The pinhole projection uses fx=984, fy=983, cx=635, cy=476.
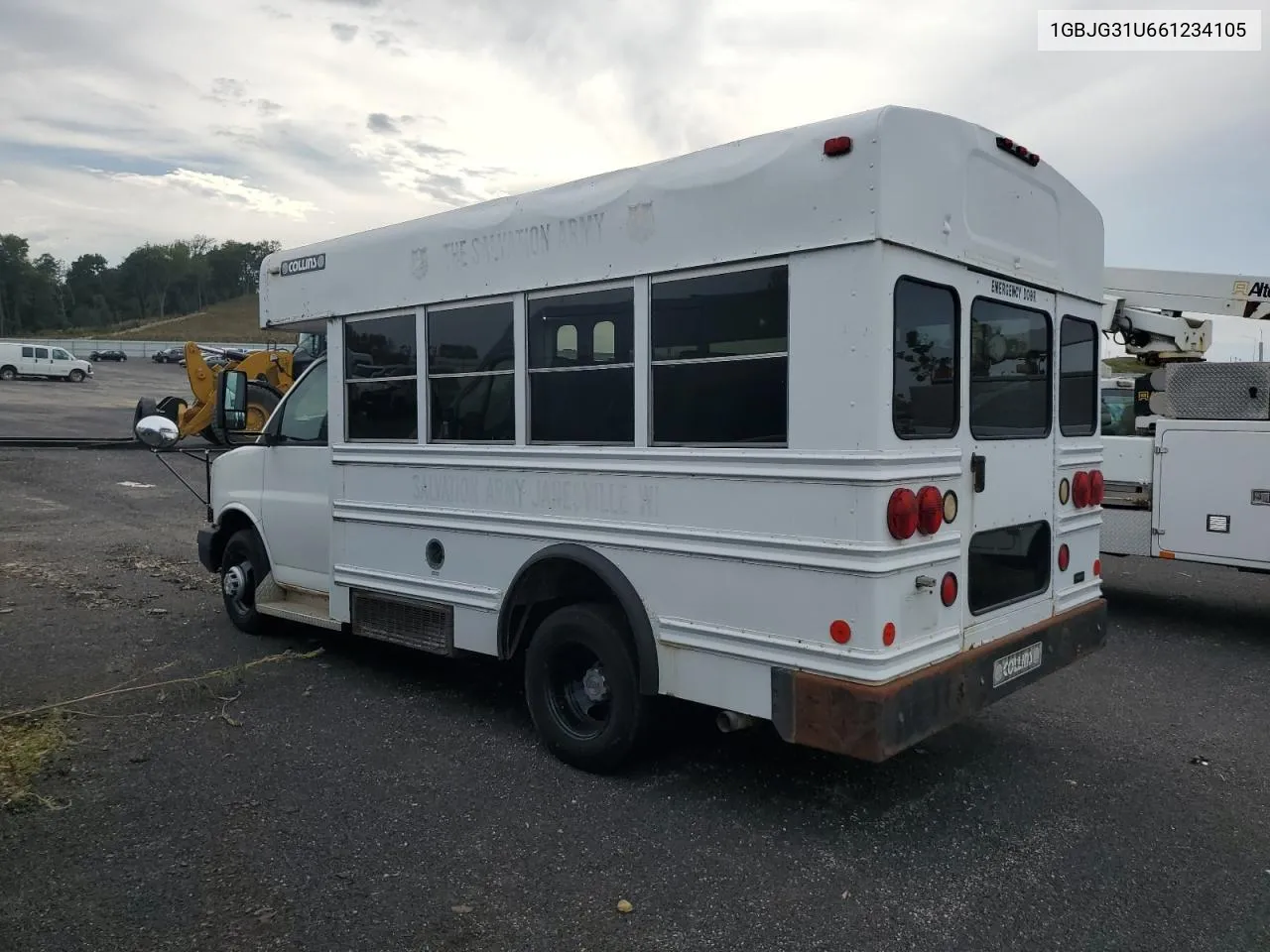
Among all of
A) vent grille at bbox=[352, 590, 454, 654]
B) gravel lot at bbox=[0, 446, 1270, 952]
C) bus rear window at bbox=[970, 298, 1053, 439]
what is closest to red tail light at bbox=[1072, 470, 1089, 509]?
bus rear window at bbox=[970, 298, 1053, 439]

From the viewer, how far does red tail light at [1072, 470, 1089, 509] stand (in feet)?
16.4

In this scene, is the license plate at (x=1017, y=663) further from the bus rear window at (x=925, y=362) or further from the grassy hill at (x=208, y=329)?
the grassy hill at (x=208, y=329)

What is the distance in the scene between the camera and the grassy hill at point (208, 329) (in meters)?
66.8

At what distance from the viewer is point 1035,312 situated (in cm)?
472

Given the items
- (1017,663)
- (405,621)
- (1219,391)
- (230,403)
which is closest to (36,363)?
(230,403)

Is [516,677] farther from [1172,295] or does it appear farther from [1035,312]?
[1172,295]

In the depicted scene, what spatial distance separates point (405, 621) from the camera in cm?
563

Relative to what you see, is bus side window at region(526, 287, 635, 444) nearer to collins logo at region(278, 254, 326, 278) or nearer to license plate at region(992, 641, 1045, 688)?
license plate at region(992, 641, 1045, 688)

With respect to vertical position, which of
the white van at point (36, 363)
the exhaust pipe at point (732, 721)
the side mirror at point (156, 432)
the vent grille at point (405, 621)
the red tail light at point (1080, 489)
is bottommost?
the exhaust pipe at point (732, 721)

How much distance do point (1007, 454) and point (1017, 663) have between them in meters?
0.94

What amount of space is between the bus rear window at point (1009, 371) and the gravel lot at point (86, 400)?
2132 centimetres

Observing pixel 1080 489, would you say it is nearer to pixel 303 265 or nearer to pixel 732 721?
pixel 732 721

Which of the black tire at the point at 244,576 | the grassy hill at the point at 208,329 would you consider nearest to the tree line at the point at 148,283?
the grassy hill at the point at 208,329

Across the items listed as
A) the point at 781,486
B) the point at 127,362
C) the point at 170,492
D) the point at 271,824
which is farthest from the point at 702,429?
the point at 127,362
